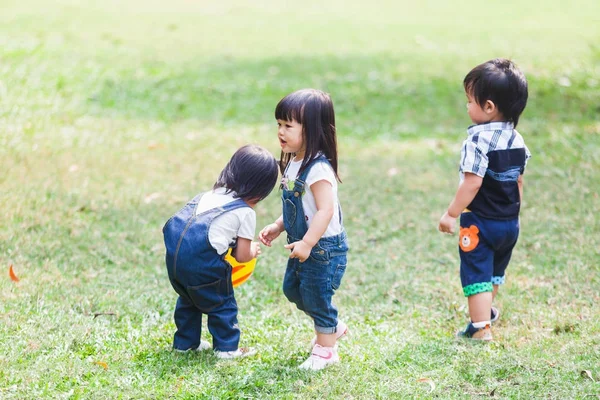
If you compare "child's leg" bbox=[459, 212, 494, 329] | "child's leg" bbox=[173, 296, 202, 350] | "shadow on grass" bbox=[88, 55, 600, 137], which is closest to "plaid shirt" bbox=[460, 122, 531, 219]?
"child's leg" bbox=[459, 212, 494, 329]

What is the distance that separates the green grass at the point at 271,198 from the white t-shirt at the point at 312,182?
2.23ft

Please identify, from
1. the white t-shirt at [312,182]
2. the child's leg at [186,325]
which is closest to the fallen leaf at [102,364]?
the child's leg at [186,325]

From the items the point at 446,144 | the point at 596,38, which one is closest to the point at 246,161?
the point at 446,144

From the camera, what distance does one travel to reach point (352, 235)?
18.9 feet

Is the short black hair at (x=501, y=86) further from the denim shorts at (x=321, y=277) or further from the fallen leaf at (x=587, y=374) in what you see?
the fallen leaf at (x=587, y=374)

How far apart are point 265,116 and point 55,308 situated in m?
5.14

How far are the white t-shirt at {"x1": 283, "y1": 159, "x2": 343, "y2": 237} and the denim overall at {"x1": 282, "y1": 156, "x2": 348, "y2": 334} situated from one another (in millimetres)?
19

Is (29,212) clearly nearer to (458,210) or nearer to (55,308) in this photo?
(55,308)

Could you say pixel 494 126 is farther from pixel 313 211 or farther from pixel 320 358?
pixel 320 358

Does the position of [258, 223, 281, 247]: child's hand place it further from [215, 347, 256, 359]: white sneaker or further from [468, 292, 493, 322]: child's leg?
[468, 292, 493, 322]: child's leg

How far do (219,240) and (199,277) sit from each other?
196 millimetres

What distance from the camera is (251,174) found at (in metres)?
3.55

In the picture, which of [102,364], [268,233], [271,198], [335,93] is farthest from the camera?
[335,93]

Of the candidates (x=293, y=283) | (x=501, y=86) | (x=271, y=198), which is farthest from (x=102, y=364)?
(x=271, y=198)
